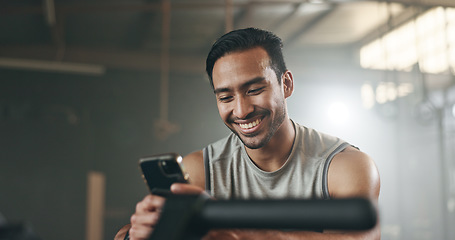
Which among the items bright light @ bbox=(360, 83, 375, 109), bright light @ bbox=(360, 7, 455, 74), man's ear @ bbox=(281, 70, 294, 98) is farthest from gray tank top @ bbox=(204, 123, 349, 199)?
bright light @ bbox=(360, 83, 375, 109)

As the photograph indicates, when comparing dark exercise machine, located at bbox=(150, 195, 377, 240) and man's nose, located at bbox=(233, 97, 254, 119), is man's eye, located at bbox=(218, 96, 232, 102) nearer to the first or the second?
man's nose, located at bbox=(233, 97, 254, 119)

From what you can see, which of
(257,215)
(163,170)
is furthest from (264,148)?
(257,215)

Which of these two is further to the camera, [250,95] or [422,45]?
[422,45]

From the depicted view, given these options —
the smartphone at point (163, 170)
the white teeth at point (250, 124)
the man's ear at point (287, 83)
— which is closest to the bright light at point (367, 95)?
the man's ear at point (287, 83)

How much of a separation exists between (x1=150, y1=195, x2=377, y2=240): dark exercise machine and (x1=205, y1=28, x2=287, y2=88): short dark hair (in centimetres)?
95

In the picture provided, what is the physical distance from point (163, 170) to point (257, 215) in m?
0.31

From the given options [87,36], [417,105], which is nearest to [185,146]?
[87,36]

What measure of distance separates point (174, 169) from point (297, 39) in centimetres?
353

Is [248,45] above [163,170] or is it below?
above

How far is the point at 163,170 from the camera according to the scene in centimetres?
56

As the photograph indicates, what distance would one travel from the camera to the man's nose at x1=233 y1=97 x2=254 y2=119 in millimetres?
1157

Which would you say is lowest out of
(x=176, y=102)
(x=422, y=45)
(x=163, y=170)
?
(x=163, y=170)

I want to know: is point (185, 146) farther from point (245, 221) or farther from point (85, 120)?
point (245, 221)

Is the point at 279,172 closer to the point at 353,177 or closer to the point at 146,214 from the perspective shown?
the point at 353,177
